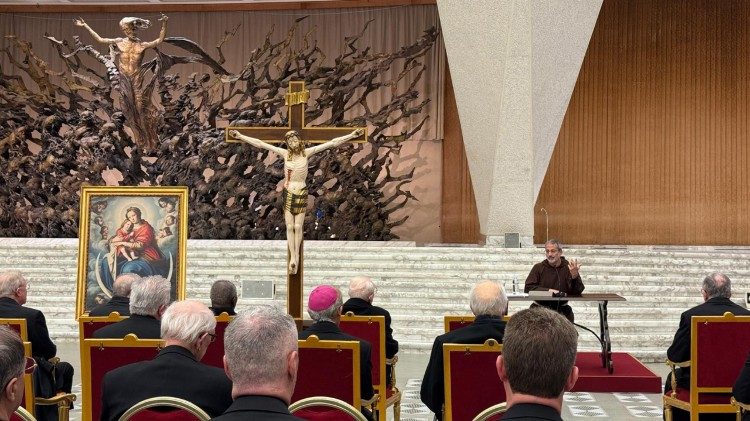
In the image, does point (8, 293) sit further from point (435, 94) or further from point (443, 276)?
point (435, 94)

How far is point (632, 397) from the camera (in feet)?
25.3

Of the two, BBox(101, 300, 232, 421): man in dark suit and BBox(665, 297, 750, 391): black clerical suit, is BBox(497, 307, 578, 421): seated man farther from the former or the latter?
BBox(665, 297, 750, 391): black clerical suit

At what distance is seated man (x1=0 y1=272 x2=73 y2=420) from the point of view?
16.4 ft

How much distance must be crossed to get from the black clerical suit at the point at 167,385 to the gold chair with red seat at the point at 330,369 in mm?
930

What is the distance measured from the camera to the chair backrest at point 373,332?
17.1 ft

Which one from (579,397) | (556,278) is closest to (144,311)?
(579,397)

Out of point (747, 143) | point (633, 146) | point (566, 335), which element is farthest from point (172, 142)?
point (566, 335)

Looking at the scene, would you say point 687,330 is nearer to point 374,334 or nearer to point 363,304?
point 374,334

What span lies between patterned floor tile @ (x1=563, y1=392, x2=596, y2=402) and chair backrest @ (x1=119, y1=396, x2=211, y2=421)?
5284 mm

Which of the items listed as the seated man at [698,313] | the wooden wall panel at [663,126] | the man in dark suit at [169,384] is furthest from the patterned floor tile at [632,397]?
the wooden wall panel at [663,126]

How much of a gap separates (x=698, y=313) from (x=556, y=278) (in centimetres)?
307

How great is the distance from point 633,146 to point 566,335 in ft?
60.2

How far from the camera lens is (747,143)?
19.4 metres

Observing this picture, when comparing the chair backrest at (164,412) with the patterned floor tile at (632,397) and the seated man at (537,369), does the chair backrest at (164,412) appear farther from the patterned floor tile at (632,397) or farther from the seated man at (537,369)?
the patterned floor tile at (632,397)
